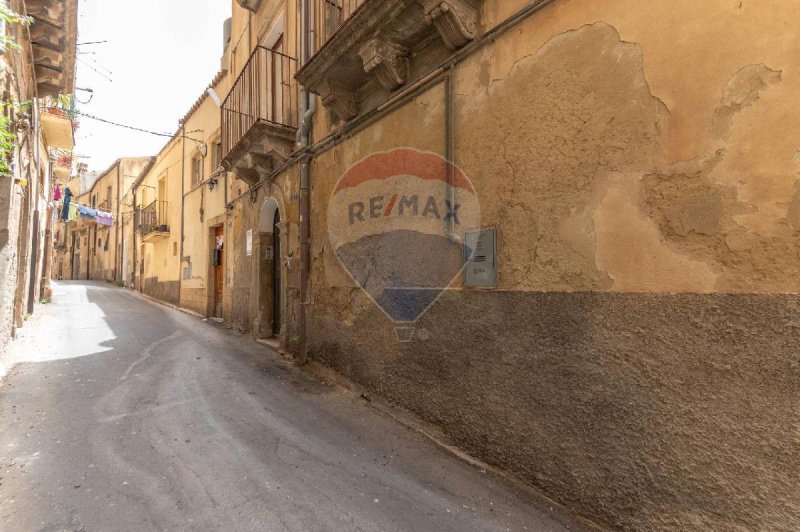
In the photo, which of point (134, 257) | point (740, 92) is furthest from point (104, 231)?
point (740, 92)

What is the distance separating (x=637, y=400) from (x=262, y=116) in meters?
7.66

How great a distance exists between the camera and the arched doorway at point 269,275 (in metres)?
7.88

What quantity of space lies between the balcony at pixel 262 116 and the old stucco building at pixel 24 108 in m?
2.73

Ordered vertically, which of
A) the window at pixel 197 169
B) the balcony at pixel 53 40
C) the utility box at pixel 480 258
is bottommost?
the utility box at pixel 480 258

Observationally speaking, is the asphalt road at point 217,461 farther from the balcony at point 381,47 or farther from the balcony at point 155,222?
the balcony at point 155,222

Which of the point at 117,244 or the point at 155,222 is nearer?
the point at 155,222

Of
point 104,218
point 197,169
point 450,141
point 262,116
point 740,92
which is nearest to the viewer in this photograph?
point 740,92

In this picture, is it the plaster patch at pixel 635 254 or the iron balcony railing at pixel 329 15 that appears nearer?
the plaster patch at pixel 635 254

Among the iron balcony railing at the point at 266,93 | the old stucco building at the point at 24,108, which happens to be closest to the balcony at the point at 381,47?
the iron balcony railing at the point at 266,93

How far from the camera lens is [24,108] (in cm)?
553

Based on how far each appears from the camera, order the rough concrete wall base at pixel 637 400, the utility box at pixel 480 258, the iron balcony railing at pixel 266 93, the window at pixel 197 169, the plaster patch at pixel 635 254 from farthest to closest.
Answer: the window at pixel 197 169, the iron balcony railing at pixel 266 93, the utility box at pixel 480 258, the plaster patch at pixel 635 254, the rough concrete wall base at pixel 637 400

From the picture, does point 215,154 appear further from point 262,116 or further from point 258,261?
point 258,261

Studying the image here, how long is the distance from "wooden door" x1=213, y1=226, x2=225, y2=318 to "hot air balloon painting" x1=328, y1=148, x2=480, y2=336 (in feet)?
23.0

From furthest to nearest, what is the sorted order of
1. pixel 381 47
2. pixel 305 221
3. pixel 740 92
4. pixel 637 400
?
1. pixel 305 221
2. pixel 381 47
3. pixel 637 400
4. pixel 740 92
